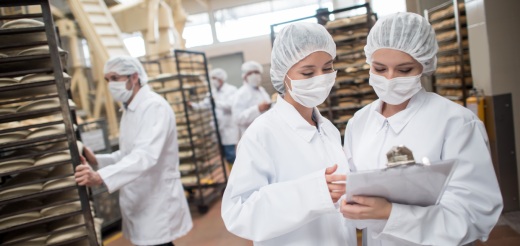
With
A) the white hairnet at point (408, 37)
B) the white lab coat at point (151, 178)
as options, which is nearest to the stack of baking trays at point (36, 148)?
the white lab coat at point (151, 178)

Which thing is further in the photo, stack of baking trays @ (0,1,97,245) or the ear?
the ear

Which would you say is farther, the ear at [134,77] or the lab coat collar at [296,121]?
the ear at [134,77]

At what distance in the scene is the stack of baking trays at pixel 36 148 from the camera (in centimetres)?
169

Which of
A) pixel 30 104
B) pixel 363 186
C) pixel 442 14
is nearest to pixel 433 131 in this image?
pixel 363 186

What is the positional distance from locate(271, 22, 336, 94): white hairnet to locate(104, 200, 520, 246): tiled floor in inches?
91.8

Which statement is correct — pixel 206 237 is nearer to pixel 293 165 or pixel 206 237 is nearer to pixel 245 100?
pixel 245 100

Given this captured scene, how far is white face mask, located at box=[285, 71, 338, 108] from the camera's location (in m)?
1.29

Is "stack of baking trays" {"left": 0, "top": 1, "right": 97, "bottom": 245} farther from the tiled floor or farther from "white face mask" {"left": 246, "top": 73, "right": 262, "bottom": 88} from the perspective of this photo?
"white face mask" {"left": 246, "top": 73, "right": 262, "bottom": 88}

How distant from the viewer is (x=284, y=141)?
1227 millimetres

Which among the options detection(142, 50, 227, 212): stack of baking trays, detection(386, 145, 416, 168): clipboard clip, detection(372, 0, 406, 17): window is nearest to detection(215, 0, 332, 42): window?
detection(372, 0, 406, 17): window

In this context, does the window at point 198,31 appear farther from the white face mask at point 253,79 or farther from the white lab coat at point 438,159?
the white lab coat at point 438,159

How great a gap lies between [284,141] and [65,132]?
1145mm

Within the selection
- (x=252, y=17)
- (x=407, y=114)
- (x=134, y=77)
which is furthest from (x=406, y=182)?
(x=252, y=17)

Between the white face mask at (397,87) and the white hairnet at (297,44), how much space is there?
20 cm
